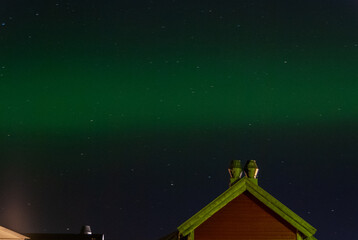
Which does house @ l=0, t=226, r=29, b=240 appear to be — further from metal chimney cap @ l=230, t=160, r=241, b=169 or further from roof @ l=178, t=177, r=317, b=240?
metal chimney cap @ l=230, t=160, r=241, b=169

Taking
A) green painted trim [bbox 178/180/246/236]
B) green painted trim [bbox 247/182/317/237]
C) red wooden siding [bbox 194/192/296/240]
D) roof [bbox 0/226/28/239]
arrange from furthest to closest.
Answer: roof [bbox 0/226/28/239]
red wooden siding [bbox 194/192/296/240]
green painted trim [bbox 247/182/317/237]
green painted trim [bbox 178/180/246/236]

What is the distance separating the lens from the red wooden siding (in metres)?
16.0

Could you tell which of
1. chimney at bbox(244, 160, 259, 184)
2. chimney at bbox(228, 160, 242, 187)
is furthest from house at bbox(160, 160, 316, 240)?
chimney at bbox(228, 160, 242, 187)

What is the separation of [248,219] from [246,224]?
0.17 meters

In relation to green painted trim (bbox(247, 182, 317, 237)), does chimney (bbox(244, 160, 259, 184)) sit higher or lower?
higher

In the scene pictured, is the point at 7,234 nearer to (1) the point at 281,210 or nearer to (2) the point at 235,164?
(2) the point at 235,164

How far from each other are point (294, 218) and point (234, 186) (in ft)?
6.90

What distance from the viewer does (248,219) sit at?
16.2m

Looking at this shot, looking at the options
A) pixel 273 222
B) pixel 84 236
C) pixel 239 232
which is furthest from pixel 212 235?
pixel 84 236

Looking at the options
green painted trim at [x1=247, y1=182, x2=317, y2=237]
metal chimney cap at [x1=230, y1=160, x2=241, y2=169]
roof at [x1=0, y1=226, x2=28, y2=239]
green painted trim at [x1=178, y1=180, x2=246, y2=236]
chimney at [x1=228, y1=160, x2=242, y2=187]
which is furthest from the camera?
roof at [x1=0, y1=226, x2=28, y2=239]

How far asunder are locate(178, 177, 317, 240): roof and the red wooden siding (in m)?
0.38

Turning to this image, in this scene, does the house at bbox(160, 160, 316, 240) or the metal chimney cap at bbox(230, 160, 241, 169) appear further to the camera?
the metal chimney cap at bbox(230, 160, 241, 169)

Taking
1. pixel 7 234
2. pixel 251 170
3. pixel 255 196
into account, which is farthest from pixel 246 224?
pixel 7 234

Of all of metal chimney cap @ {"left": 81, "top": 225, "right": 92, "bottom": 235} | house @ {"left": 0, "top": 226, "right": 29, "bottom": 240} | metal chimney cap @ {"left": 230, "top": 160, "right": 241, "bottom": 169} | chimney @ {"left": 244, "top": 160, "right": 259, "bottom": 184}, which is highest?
metal chimney cap @ {"left": 81, "top": 225, "right": 92, "bottom": 235}
